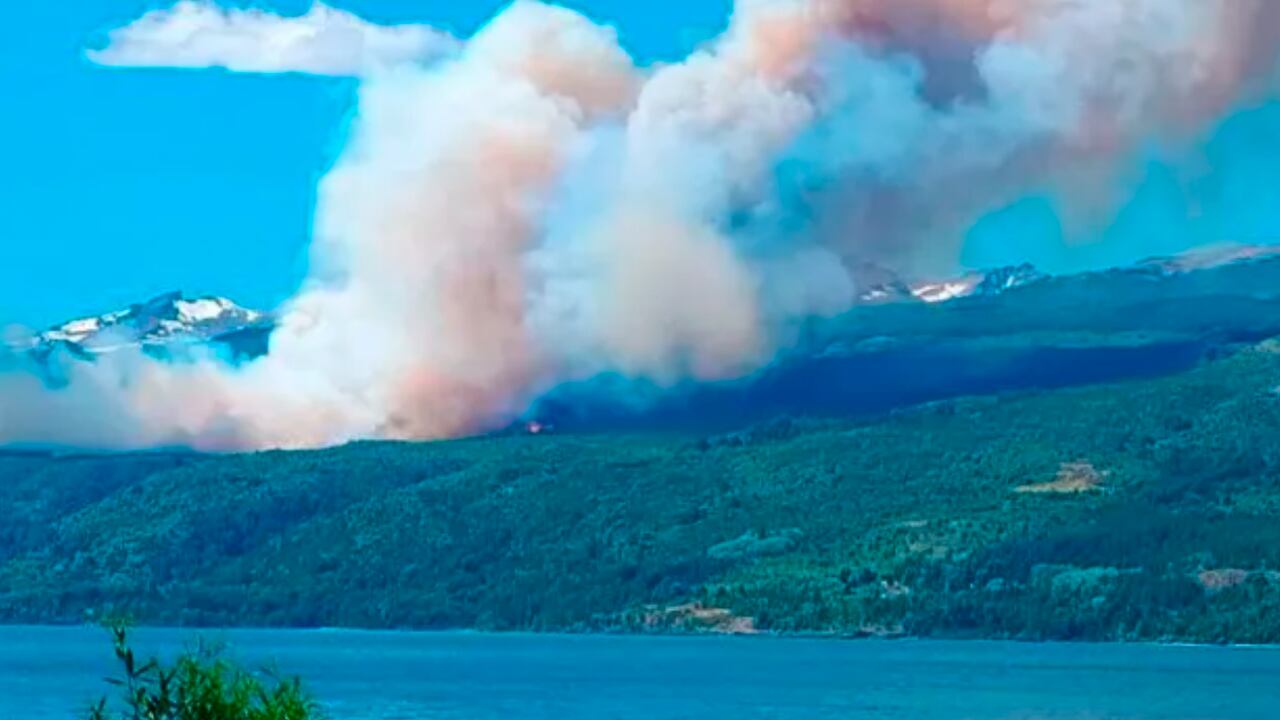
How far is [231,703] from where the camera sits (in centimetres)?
6444

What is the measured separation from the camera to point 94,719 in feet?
208

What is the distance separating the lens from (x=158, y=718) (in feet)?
208

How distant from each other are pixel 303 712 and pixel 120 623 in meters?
4.99

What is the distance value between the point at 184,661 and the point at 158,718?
5.64 feet

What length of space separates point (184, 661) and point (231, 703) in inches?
61.0

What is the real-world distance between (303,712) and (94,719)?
505 centimetres

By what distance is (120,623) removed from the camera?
64.6 m

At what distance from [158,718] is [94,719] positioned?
1576 millimetres

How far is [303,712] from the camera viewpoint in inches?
2552

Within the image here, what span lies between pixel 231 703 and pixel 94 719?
3310 mm

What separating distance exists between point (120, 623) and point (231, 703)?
3.37 m

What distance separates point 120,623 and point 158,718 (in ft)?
8.92
